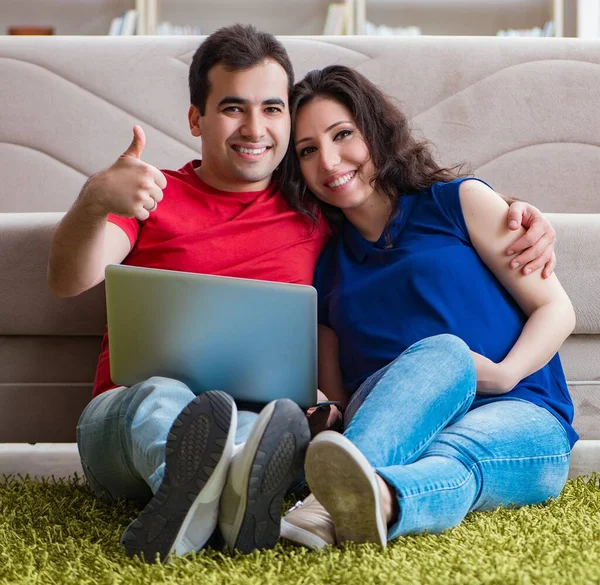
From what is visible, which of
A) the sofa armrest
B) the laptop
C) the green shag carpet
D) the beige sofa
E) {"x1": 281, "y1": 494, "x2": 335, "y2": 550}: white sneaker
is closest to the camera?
the green shag carpet

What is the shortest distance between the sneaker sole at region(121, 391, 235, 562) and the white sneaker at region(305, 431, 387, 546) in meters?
0.10

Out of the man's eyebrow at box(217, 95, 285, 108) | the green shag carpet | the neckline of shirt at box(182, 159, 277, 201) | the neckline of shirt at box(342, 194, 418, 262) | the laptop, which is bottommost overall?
the green shag carpet

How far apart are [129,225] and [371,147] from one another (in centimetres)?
44

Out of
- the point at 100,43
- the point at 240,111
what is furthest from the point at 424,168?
the point at 100,43

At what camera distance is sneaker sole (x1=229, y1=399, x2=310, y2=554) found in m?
0.82

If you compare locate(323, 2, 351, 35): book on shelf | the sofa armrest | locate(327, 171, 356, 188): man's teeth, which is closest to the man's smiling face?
locate(327, 171, 356, 188): man's teeth

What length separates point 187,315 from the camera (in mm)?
1023

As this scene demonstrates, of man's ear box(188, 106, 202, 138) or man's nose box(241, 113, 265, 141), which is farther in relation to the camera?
man's ear box(188, 106, 202, 138)

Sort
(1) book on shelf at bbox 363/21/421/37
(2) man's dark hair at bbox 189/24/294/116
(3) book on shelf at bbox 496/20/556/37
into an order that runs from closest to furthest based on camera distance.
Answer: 1. (2) man's dark hair at bbox 189/24/294/116
2. (3) book on shelf at bbox 496/20/556/37
3. (1) book on shelf at bbox 363/21/421/37

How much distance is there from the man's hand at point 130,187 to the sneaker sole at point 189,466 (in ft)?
1.11

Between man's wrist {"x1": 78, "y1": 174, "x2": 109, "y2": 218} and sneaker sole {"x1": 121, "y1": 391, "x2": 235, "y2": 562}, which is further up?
man's wrist {"x1": 78, "y1": 174, "x2": 109, "y2": 218}

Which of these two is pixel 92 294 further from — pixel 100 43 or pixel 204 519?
pixel 100 43

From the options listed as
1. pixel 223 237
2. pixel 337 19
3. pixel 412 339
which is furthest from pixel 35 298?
pixel 337 19

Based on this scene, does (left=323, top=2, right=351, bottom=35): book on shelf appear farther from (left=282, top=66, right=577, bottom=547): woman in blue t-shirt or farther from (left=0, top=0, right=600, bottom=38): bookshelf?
(left=282, top=66, right=577, bottom=547): woman in blue t-shirt
